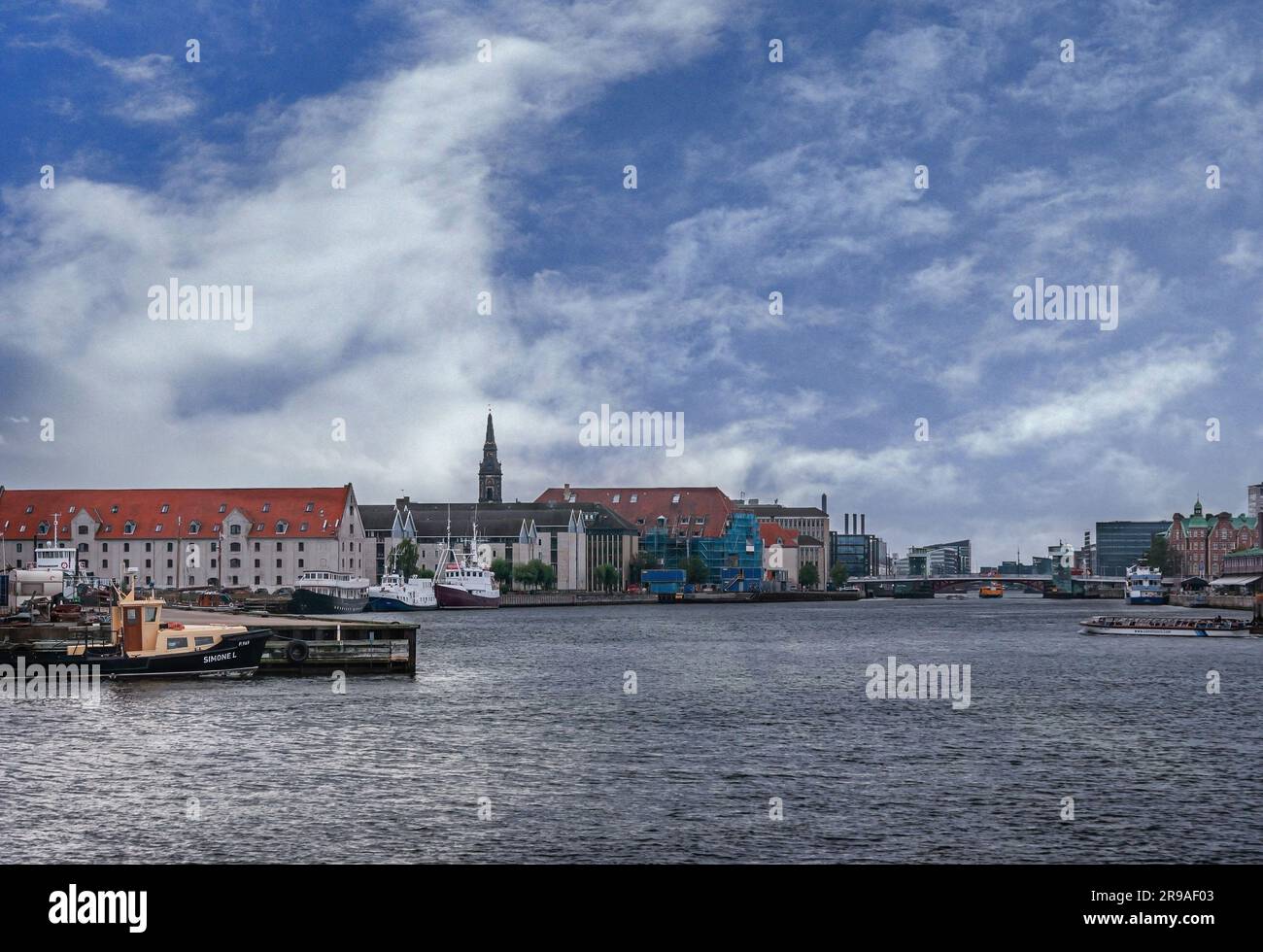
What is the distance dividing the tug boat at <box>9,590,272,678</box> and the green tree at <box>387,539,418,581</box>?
431 ft

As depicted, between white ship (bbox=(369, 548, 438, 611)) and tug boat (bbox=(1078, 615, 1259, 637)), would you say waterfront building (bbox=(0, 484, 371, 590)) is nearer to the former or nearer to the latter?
white ship (bbox=(369, 548, 438, 611))

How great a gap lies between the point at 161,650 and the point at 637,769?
99.1 feet

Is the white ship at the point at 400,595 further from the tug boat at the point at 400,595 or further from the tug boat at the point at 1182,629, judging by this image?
the tug boat at the point at 1182,629

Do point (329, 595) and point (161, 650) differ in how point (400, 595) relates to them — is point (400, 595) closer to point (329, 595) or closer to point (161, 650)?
point (329, 595)

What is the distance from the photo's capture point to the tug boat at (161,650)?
55.8m

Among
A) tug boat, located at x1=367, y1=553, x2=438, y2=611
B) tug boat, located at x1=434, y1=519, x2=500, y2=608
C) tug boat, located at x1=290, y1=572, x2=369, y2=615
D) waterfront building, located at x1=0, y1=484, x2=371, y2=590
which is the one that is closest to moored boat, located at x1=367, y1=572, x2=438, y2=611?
tug boat, located at x1=367, y1=553, x2=438, y2=611

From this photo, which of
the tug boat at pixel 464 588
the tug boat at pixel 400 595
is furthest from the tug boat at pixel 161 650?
the tug boat at pixel 464 588

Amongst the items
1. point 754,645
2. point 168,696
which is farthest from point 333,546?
point 168,696

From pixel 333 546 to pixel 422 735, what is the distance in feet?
474

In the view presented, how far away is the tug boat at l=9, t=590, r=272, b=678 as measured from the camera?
183 feet

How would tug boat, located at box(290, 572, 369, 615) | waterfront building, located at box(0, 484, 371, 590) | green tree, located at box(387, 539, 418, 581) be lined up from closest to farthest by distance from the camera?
tug boat, located at box(290, 572, 369, 615) < waterfront building, located at box(0, 484, 371, 590) < green tree, located at box(387, 539, 418, 581)

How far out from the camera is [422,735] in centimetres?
4034

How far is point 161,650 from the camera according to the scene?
56531 millimetres

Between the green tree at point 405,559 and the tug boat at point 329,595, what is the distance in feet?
80.2
